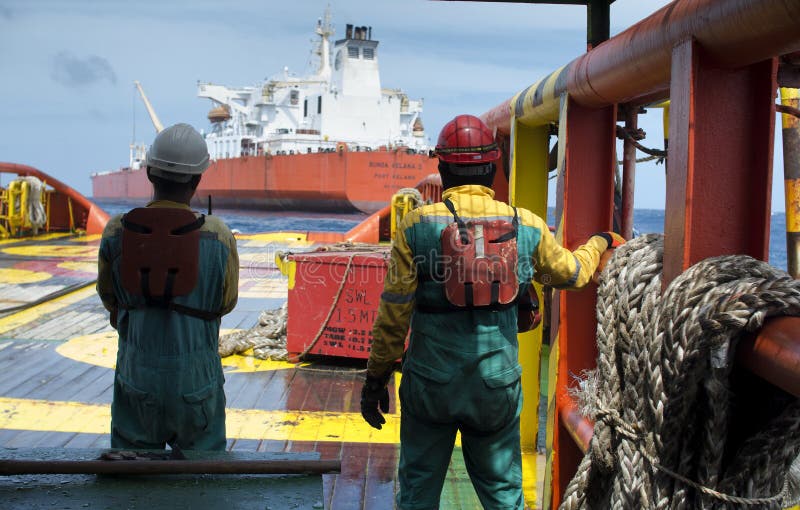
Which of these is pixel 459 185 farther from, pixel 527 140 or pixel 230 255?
pixel 527 140

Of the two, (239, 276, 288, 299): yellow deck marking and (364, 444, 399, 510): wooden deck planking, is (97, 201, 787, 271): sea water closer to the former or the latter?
(239, 276, 288, 299): yellow deck marking

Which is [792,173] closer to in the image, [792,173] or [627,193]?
[792,173]

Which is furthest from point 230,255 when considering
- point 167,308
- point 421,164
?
point 421,164

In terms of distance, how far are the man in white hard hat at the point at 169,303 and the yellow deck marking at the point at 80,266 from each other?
31.3 ft

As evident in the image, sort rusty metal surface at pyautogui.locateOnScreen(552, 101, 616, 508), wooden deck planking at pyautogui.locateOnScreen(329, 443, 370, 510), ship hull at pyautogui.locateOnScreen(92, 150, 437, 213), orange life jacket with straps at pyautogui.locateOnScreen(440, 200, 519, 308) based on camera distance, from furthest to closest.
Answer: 1. ship hull at pyautogui.locateOnScreen(92, 150, 437, 213)
2. wooden deck planking at pyautogui.locateOnScreen(329, 443, 370, 510)
3. rusty metal surface at pyautogui.locateOnScreen(552, 101, 616, 508)
4. orange life jacket with straps at pyautogui.locateOnScreen(440, 200, 519, 308)

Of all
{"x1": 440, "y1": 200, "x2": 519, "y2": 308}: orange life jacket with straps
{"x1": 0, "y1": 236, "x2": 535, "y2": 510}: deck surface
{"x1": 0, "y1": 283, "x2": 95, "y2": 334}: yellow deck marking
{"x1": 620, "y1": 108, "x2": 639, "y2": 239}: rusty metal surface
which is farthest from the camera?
{"x1": 0, "y1": 283, "x2": 95, "y2": 334}: yellow deck marking

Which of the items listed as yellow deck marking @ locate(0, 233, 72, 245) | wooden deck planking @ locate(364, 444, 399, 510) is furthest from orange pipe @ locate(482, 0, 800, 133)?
yellow deck marking @ locate(0, 233, 72, 245)

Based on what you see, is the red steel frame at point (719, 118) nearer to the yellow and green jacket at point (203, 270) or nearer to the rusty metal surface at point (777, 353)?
the rusty metal surface at point (777, 353)

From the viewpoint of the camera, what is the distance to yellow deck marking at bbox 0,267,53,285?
34.8 ft

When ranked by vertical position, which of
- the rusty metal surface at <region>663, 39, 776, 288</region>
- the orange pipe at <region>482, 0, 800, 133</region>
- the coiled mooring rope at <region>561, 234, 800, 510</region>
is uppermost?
the orange pipe at <region>482, 0, 800, 133</region>

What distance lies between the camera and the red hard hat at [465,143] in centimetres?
269

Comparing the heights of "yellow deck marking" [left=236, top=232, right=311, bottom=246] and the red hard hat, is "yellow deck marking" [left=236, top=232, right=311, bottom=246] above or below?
below

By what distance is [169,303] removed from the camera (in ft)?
8.92

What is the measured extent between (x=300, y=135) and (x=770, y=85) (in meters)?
44.6
